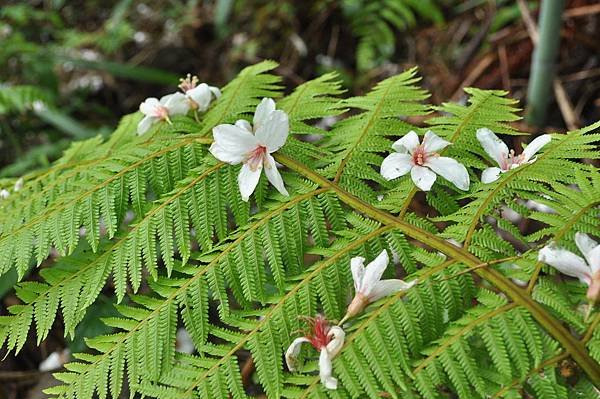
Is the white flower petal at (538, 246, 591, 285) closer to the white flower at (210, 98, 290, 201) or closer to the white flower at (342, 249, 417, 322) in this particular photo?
the white flower at (342, 249, 417, 322)

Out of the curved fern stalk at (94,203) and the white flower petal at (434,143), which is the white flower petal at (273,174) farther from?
the white flower petal at (434,143)

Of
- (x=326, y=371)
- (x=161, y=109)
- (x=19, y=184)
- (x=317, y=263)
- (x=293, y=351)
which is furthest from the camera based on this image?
(x=19, y=184)

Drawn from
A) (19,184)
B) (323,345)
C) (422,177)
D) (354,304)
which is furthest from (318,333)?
(19,184)

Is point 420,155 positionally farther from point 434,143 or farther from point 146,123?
point 146,123

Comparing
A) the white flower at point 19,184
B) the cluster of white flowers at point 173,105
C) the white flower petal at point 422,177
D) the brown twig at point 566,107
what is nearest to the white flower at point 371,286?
the white flower petal at point 422,177

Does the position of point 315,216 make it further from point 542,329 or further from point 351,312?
→ point 542,329

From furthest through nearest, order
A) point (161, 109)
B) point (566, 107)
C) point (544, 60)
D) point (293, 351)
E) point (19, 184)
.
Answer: point (566, 107), point (544, 60), point (19, 184), point (161, 109), point (293, 351)
